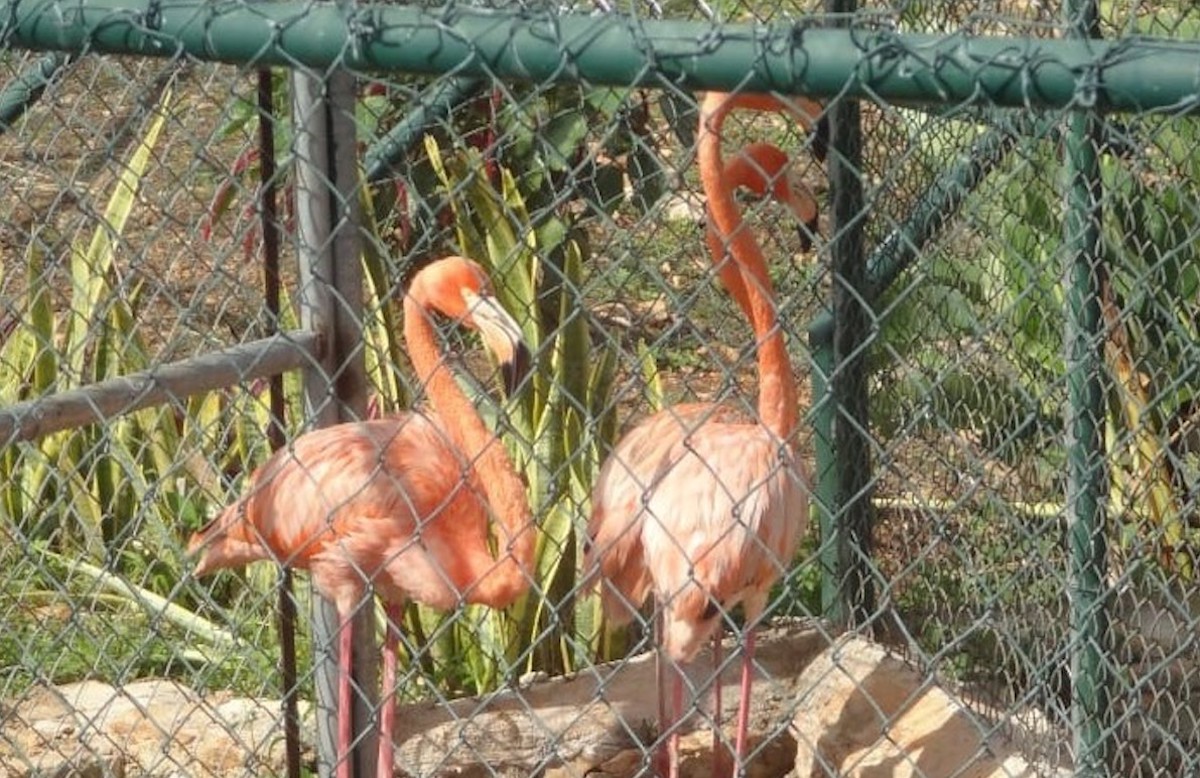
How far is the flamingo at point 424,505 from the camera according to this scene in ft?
12.0

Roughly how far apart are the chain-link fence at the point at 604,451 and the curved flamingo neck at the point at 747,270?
0.4 inches

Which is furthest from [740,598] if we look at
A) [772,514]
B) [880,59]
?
[880,59]

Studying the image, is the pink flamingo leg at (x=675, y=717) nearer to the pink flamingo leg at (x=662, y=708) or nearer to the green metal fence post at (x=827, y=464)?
the pink flamingo leg at (x=662, y=708)

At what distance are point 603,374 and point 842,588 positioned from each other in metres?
0.76

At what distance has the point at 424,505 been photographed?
3754 mm

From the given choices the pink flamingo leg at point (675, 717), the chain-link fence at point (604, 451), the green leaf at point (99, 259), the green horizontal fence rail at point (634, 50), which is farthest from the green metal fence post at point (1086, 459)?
the green leaf at point (99, 259)

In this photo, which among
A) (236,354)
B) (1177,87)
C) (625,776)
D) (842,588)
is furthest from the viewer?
(842,588)

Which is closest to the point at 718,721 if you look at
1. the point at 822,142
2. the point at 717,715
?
the point at 717,715

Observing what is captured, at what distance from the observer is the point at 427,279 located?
3.84 meters

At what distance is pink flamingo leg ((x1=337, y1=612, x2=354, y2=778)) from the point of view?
11.4 feet

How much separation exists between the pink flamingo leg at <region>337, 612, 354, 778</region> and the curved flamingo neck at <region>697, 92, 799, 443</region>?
2.78 feet

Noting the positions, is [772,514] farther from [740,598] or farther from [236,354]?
[236,354]

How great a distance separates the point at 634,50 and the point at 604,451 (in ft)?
8.64

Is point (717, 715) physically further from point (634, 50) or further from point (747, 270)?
point (634, 50)
